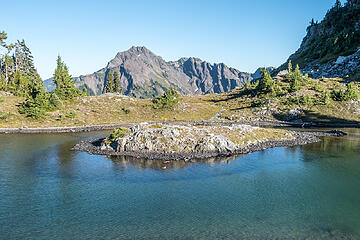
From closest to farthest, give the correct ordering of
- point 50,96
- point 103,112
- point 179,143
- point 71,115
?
point 179,143
point 71,115
point 50,96
point 103,112

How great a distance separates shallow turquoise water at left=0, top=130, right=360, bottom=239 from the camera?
26547 mm

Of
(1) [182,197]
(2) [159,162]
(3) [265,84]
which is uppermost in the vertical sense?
(3) [265,84]

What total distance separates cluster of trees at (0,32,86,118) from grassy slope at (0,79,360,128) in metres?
4.69

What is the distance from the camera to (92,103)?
13762 cm

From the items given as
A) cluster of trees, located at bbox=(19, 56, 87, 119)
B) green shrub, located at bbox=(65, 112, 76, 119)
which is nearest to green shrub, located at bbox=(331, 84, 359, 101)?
green shrub, located at bbox=(65, 112, 76, 119)

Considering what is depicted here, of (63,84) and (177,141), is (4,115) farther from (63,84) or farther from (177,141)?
A: (177,141)

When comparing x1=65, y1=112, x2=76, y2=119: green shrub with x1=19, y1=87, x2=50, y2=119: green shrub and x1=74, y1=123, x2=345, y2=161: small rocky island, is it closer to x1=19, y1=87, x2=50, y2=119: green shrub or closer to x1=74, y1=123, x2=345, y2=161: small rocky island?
x1=19, y1=87, x2=50, y2=119: green shrub

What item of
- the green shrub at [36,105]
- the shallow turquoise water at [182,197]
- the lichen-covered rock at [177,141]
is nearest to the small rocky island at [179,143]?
the lichen-covered rock at [177,141]

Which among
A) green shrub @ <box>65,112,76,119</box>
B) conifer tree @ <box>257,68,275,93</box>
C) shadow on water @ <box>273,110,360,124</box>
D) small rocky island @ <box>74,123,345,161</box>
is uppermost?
conifer tree @ <box>257,68,275,93</box>

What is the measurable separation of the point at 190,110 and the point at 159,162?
87162mm

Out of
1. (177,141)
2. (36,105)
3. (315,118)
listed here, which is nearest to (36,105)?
(36,105)

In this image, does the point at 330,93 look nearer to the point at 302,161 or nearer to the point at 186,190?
the point at 302,161

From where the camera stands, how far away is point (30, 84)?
13725cm

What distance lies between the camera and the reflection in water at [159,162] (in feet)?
165
